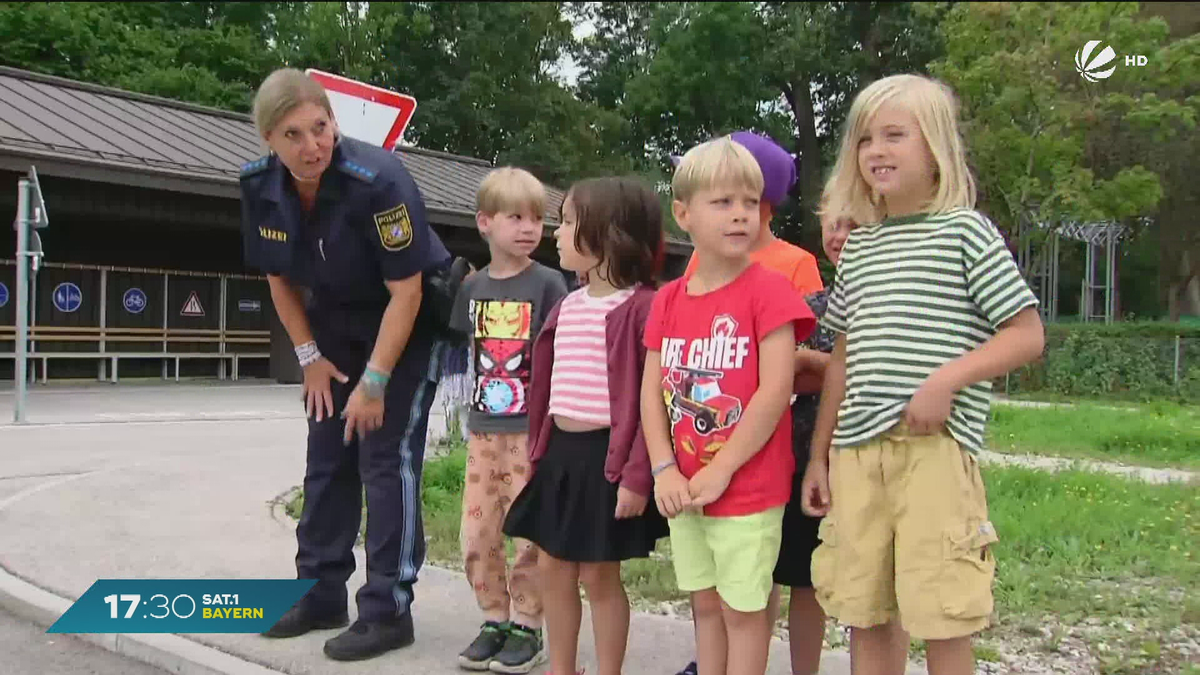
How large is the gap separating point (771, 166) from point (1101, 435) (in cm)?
960

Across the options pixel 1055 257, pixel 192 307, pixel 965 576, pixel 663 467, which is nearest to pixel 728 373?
pixel 663 467

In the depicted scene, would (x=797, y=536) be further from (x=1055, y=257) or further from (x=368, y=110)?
(x=1055, y=257)

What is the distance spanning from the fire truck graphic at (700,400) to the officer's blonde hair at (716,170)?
451 mm

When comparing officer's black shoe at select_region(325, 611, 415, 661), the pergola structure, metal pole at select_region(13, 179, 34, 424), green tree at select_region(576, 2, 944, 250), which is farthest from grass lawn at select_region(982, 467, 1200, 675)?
green tree at select_region(576, 2, 944, 250)

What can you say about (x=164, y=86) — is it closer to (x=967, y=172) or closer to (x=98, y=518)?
(x=98, y=518)

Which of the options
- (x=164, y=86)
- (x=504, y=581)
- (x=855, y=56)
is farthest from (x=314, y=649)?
(x=855, y=56)

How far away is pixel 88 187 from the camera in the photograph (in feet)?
49.6

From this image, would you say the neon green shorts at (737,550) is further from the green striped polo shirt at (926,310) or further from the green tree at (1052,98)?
the green tree at (1052,98)

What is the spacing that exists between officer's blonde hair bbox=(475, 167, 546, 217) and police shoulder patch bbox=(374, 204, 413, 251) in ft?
0.91

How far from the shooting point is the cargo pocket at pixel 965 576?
236 cm

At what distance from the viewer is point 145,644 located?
3707 millimetres

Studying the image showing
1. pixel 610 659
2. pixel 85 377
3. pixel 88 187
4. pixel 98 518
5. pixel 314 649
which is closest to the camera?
pixel 610 659

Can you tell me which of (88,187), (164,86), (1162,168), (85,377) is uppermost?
(164,86)

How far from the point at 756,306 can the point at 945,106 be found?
2.11ft
